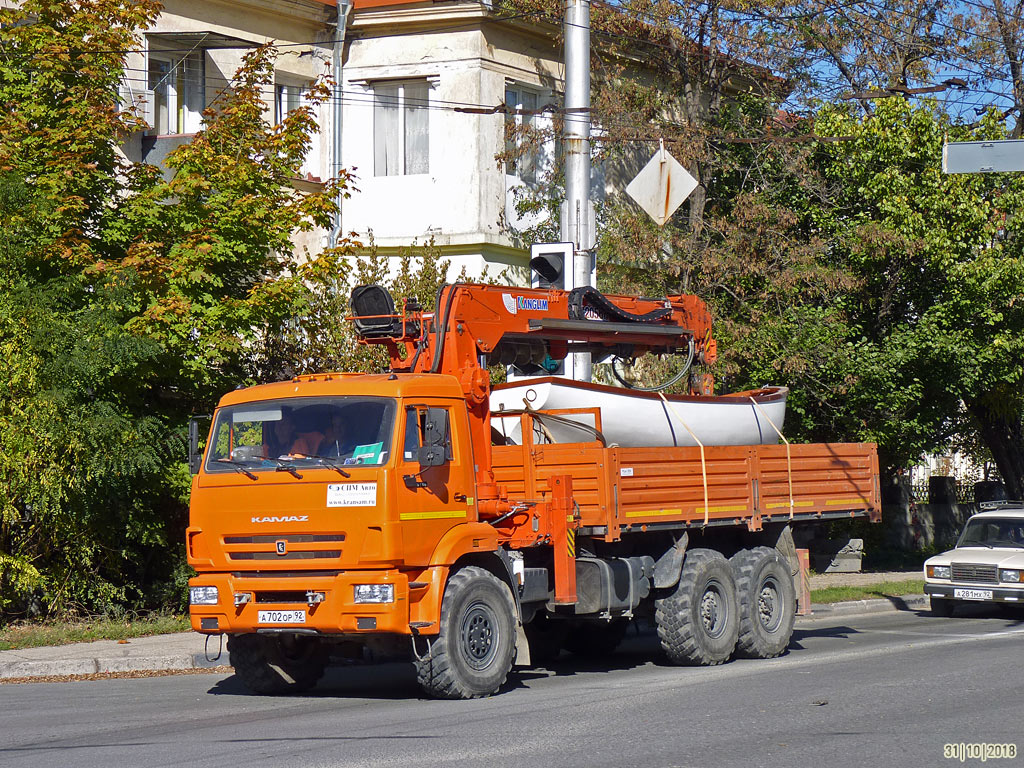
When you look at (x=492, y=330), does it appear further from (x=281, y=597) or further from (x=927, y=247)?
(x=927, y=247)

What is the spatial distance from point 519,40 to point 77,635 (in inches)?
548

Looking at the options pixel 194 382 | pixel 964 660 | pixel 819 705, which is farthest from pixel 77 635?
pixel 964 660

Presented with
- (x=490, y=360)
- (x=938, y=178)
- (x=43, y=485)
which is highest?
(x=938, y=178)

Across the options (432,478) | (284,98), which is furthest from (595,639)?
(284,98)

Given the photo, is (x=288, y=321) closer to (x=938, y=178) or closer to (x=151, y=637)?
(x=151, y=637)

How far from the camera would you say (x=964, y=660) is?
1331 cm

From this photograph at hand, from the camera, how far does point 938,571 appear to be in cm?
1906

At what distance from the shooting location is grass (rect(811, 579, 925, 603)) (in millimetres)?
20453

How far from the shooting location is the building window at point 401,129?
78.5 feet

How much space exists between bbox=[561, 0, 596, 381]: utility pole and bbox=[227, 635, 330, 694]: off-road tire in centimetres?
487

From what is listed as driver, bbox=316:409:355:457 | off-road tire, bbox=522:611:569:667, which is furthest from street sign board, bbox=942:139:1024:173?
driver, bbox=316:409:355:457

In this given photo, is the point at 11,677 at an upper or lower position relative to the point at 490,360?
lower

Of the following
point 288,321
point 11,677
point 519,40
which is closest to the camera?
point 11,677
